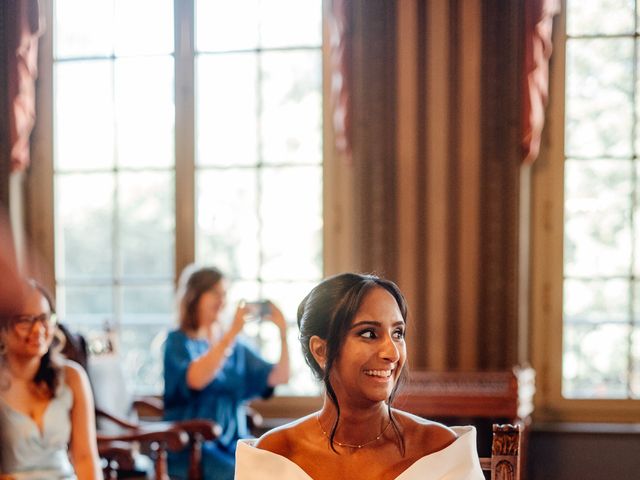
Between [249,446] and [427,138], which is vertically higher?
[427,138]

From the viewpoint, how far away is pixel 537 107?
381 centimetres

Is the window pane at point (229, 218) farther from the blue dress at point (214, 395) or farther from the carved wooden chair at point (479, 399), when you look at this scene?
the carved wooden chair at point (479, 399)

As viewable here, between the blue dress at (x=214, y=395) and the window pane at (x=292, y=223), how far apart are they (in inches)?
35.5

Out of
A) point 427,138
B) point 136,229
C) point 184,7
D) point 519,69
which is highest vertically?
point 184,7

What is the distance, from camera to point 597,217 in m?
4.05

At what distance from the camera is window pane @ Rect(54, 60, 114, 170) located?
4.47m

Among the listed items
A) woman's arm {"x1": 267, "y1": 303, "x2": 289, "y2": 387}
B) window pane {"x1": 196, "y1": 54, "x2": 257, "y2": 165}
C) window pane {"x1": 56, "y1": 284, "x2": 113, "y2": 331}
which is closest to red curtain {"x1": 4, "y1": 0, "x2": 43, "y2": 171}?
window pane {"x1": 56, "y1": 284, "x2": 113, "y2": 331}

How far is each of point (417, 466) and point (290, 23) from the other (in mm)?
3294

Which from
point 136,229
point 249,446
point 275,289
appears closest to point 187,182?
point 136,229

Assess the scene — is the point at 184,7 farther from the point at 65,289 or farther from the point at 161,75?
the point at 65,289

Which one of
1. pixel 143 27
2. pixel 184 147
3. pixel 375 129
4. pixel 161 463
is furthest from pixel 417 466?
Result: pixel 143 27

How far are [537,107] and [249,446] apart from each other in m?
2.82

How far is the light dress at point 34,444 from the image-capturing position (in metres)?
2.36

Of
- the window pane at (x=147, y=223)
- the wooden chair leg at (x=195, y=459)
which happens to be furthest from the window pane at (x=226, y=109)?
the wooden chair leg at (x=195, y=459)
